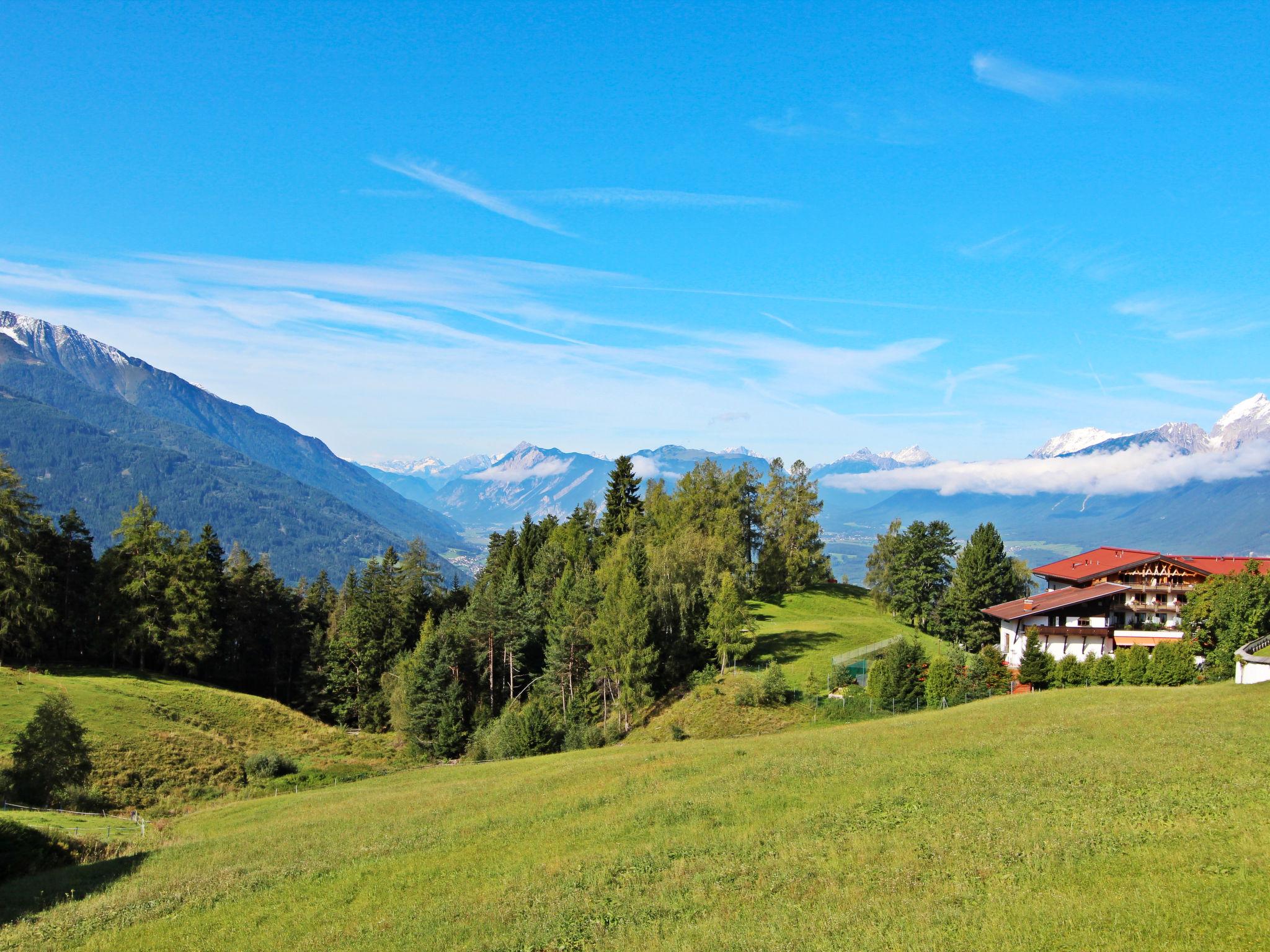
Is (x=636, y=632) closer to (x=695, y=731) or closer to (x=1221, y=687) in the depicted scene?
(x=695, y=731)

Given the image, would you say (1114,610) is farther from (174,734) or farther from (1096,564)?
(174,734)

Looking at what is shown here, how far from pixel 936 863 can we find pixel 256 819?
34.3 metres

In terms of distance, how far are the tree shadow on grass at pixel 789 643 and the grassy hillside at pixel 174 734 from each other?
119ft

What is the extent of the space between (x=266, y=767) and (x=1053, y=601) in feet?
218

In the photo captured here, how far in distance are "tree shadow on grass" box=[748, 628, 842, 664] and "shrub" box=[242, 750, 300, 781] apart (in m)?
39.1

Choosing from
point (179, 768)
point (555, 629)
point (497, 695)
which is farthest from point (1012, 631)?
point (179, 768)

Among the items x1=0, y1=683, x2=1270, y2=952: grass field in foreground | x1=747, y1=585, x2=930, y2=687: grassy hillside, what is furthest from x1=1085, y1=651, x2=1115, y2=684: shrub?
x1=747, y1=585, x2=930, y2=687: grassy hillside

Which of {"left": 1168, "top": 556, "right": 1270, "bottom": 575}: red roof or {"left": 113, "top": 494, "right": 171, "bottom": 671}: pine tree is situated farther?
{"left": 113, "top": 494, "right": 171, "bottom": 671}: pine tree

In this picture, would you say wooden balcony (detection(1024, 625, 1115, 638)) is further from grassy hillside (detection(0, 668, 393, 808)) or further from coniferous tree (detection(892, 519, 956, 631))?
grassy hillside (detection(0, 668, 393, 808))

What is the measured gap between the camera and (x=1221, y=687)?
40438mm

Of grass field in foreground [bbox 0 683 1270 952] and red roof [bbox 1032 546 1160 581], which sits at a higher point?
red roof [bbox 1032 546 1160 581]

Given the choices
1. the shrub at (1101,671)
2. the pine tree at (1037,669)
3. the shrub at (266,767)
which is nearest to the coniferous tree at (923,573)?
the pine tree at (1037,669)

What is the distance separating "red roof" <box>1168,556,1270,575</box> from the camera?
62156mm

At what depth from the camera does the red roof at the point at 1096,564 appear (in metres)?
64.2
